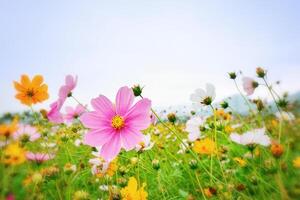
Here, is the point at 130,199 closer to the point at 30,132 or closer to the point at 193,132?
the point at 193,132

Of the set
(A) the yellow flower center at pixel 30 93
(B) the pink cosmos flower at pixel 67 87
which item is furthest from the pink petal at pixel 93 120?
(A) the yellow flower center at pixel 30 93

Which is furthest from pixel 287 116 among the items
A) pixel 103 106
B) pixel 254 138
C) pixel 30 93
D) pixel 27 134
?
pixel 27 134

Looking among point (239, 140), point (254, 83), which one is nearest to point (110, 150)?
point (239, 140)

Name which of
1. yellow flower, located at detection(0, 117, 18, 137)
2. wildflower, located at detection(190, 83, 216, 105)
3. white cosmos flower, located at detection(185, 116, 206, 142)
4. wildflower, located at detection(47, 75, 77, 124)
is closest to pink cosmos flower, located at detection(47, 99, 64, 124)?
wildflower, located at detection(47, 75, 77, 124)

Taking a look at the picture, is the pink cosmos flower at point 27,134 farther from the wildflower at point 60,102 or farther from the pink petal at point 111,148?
the pink petal at point 111,148

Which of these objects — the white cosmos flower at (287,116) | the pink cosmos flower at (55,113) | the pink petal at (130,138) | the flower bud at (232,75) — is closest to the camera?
the pink petal at (130,138)

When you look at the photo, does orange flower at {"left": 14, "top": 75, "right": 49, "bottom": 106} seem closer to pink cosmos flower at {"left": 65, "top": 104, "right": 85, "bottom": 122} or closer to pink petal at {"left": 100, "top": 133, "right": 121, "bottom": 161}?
pink cosmos flower at {"left": 65, "top": 104, "right": 85, "bottom": 122}

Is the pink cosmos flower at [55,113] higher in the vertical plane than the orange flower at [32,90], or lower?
lower
